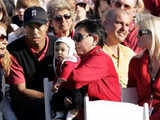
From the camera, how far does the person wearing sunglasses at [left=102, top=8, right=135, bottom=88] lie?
7.92 m

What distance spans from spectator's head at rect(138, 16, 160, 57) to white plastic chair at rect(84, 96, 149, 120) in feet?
2.01

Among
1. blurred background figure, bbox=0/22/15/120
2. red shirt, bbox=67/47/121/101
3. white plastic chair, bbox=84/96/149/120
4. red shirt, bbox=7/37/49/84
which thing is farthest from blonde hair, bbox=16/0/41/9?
white plastic chair, bbox=84/96/149/120

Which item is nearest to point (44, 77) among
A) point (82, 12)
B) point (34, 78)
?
point (34, 78)

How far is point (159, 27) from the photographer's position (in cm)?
703

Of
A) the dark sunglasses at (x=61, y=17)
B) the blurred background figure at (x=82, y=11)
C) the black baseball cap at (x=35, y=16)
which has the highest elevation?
the black baseball cap at (x=35, y=16)

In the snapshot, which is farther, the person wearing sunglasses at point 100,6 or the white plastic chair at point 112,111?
the person wearing sunglasses at point 100,6

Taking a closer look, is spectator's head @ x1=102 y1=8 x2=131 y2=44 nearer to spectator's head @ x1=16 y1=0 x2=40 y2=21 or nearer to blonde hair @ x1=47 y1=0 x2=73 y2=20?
blonde hair @ x1=47 y1=0 x2=73 y2=20

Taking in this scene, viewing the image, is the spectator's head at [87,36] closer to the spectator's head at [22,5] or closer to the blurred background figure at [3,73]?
the blurred background figure at [3,73]

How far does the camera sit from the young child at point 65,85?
7.11 m

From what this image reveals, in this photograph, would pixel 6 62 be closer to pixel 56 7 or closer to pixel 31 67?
pixel 31 67

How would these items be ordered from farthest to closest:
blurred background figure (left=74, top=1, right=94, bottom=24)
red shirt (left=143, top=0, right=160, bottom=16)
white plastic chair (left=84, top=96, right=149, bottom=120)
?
blurred background figure (left=74, top=1, right=94, bottom=24) → red shirt (left=143, top=0, right=160, bottom=16) → white plastic chair (left=84, top=96, right=149, bottom=120)

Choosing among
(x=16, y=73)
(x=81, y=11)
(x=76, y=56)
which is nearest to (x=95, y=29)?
(x=76, y=56)

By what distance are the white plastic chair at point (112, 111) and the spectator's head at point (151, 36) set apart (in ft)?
2.01

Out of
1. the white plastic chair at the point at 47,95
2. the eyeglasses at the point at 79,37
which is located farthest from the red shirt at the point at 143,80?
the white plastic chair at the point at 47,95
